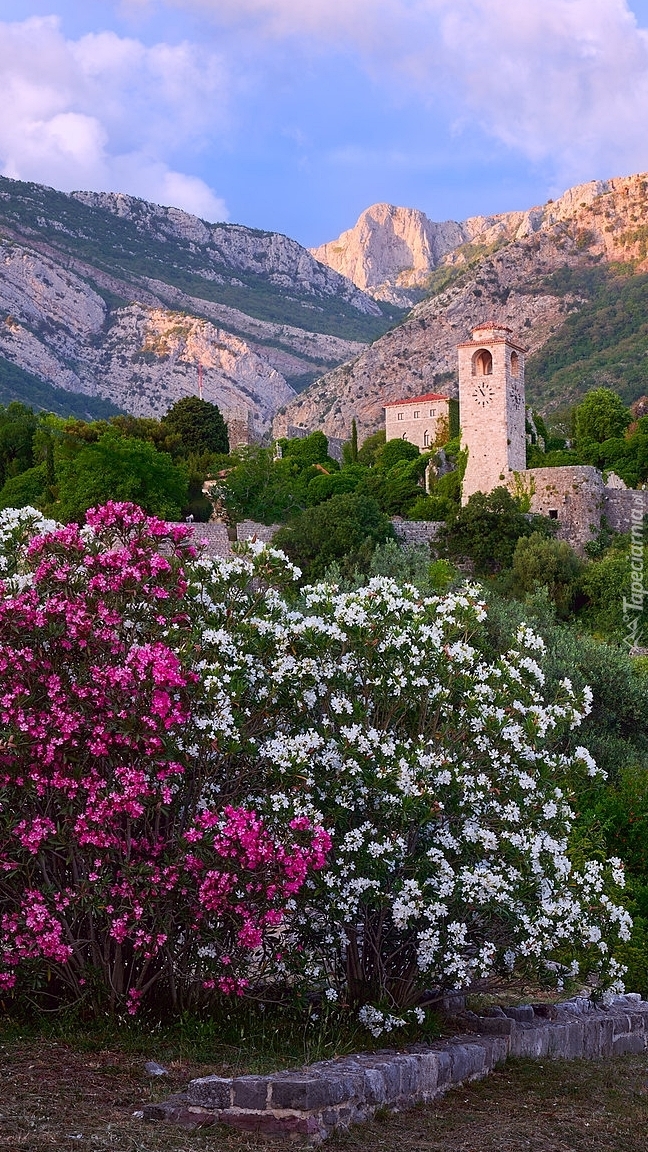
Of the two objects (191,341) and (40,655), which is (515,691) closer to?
(40,655)

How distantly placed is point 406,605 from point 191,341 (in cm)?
12823

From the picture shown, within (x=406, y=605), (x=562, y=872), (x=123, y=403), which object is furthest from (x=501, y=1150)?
(x=123, y=403)

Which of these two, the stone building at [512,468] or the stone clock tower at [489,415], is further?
the stone clock tower at [489,415]

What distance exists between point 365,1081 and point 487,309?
10830 cm

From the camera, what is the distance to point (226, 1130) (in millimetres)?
6289

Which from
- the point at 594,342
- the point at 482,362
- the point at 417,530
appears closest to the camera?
the point at 417,530

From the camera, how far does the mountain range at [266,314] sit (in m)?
102

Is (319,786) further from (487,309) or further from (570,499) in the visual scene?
(487,309)

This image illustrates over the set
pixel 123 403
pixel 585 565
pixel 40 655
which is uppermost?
pixel 123 403

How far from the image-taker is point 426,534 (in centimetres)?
4222

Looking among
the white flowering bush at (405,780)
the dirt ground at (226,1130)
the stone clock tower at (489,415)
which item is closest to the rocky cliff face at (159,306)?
the stone clock tower at (489,415)

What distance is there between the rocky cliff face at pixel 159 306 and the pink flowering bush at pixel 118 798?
316 feet

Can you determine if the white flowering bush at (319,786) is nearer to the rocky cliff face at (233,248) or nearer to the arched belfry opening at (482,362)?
the arched belfry opening at (482,362)

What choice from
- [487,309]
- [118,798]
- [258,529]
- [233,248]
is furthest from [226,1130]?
[233,248]
